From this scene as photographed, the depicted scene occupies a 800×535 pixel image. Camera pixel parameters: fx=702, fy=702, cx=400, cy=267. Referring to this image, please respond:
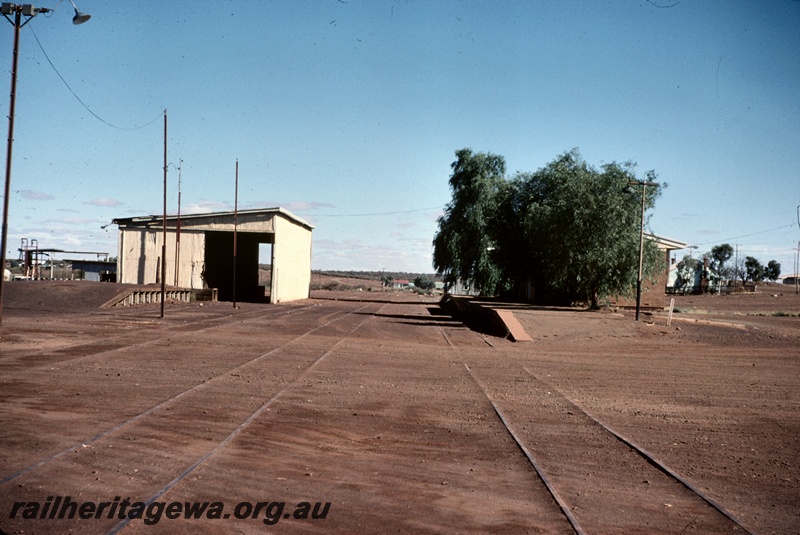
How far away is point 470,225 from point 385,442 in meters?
50.2

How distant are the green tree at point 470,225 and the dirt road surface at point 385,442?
123ft

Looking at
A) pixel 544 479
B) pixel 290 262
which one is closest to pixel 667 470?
pixel 544 479

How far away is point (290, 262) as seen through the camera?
206ft

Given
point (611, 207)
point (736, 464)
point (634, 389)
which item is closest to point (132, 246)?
point (611, 207)

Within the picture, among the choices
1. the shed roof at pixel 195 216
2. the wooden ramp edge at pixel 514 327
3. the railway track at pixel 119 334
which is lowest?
the railway track at pixel 119 334

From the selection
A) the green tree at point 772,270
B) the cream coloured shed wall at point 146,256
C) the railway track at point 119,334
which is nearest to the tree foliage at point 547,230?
the railway track at point 119,334

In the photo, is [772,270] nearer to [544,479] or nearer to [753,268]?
[753,268]

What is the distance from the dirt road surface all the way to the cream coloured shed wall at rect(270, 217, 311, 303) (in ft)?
120

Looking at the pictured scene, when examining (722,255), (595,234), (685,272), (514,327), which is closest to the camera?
(514,327)

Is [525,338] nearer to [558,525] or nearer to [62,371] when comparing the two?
[62,371]

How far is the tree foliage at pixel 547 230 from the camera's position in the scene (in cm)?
3966

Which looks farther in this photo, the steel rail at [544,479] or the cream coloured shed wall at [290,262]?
the cream coloured shed wall at [290,262]

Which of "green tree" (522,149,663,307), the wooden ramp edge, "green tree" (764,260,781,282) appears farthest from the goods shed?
"green tree" (764,260,781,282)

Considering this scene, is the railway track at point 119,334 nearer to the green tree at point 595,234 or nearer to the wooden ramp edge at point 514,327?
the wooden ramp edge at point 514,327
